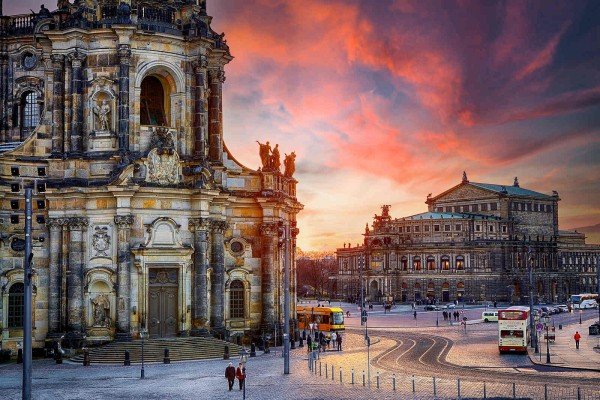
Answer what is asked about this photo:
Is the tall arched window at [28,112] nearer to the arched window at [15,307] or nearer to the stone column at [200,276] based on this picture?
the arched window at [15,307]

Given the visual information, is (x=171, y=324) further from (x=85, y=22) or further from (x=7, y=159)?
(x=85, y=22)

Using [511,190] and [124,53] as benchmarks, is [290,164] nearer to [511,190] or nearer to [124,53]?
[124,53]

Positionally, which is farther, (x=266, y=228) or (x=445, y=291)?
(x=445, y=291)

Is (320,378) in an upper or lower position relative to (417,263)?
lower

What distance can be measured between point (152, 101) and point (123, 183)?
30.4 ft

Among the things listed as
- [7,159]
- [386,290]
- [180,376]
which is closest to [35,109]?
[7,159]

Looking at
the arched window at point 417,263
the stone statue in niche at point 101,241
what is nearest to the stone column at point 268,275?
the stone statue in niche at point 101,241

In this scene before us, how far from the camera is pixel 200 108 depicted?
60000mm

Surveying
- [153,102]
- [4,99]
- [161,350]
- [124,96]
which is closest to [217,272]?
[161,350]

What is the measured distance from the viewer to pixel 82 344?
55.7 m

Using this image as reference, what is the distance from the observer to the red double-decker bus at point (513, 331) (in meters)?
61.9

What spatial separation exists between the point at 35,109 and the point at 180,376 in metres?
32.6

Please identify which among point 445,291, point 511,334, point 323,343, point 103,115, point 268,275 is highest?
point 103,115

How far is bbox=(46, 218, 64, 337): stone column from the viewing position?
56.7m
